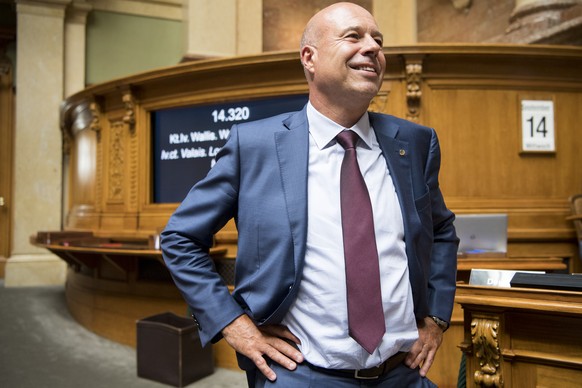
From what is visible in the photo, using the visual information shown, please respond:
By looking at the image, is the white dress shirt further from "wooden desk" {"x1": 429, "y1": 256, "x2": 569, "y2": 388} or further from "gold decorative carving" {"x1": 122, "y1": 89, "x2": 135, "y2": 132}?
"gold decorative carving" {"x1": 122, "y1": 89, "x2": 135, "y2": 132}

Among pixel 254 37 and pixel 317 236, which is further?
pixel 254 37

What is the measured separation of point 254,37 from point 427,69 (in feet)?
15.6

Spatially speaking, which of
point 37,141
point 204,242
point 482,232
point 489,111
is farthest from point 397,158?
point 37,141

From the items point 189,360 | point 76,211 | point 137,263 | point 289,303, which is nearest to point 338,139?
point 289,303

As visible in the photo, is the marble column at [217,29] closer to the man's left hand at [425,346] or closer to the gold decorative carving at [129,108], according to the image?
the gold decorative carving at [129,108]

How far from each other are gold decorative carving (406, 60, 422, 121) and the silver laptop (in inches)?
36.8

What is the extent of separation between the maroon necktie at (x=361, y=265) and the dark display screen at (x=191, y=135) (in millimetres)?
2852

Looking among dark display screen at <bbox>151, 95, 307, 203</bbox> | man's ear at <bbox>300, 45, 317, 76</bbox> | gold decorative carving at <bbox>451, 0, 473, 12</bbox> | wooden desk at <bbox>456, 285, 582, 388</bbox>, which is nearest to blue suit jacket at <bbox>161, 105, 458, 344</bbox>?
man's ear at <bbox>300, 45, 317, 76</bbox>

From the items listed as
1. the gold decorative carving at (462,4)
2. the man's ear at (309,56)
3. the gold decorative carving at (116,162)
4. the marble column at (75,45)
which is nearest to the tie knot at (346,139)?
the man's ear at (309,56)

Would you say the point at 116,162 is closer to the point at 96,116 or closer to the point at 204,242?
the point at 96,116

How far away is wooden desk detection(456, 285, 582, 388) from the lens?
1604 mm

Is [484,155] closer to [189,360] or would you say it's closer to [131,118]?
[189,360]

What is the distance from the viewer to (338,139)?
1.26 m

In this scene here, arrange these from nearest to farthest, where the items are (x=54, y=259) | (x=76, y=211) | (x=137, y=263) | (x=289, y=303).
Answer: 1. (x=289, y=303)
2. (x=137, y=263)
3. (x=76, y=211)
4. (x=54, y=259)
